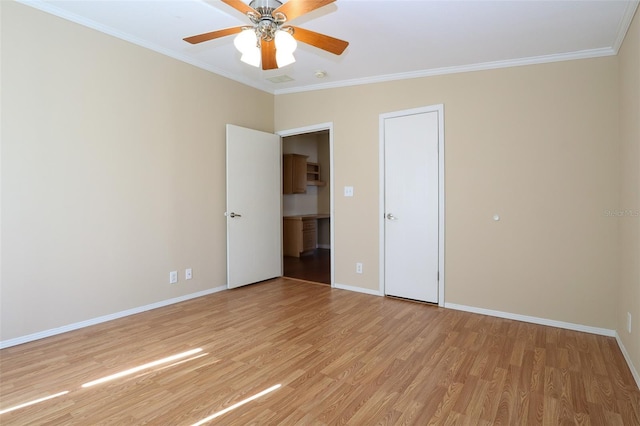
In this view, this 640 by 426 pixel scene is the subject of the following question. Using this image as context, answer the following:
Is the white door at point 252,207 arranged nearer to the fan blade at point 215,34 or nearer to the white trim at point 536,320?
the fan blade at point 215,34

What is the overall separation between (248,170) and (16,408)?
3.11 m

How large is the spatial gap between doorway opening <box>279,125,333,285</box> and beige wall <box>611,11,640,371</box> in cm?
360

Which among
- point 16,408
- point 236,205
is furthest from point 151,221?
point 16,408

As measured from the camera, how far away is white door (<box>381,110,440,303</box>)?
3781mm

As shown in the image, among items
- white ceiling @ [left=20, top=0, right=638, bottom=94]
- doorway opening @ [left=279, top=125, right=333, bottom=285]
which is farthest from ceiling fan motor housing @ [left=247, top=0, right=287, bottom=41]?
doorway opening @ [left=279, top=125, right=333, bottom=285]

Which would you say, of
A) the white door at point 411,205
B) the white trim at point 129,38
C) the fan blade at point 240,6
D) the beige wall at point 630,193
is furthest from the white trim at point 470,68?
the fan blade at point 240,6

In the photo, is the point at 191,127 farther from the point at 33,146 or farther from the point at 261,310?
the point at 261,310

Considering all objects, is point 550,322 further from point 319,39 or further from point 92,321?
point 92,321

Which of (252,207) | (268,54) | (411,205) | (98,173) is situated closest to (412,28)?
(268,54)

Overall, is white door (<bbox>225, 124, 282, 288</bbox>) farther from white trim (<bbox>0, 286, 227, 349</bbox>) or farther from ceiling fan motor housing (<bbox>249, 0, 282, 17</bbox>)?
ceiling fan motor housing (<bbox>249, 0, 282, 17</bbox>)

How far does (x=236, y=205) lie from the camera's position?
4328 millimetres

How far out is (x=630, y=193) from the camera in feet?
8.28

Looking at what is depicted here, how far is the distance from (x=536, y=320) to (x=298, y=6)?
3338 mm

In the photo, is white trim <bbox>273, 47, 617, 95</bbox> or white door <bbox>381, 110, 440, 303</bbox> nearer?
white trim <bbox>273, 47, 617, 95</bbox>
